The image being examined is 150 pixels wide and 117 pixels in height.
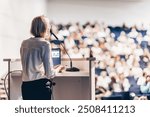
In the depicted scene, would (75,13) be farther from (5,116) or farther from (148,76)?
(5,116)

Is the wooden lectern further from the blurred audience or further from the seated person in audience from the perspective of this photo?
the seated person in audience

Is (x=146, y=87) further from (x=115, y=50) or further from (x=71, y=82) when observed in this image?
(x=71, y=82)

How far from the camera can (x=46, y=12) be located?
3.10 m

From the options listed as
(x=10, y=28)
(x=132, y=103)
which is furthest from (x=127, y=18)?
(x=132, y=103)

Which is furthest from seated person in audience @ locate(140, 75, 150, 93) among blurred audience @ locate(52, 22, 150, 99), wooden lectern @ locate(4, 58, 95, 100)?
wooden lectern @ locate(4, 58, 95, 100)

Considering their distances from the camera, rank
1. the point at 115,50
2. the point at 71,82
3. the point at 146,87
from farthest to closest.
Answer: the point at 115,50 → the point at 146,87 → the point at 71,82

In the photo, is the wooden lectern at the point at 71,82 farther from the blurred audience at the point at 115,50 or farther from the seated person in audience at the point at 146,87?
the seated person in audience at the point at 146,87

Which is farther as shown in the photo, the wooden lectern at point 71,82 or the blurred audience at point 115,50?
the blurred audience at point 115,50

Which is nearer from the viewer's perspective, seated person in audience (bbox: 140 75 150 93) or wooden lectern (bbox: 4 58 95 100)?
wooden lectern (bbox: 4 58 95 100)

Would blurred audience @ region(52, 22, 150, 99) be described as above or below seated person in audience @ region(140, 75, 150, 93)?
above

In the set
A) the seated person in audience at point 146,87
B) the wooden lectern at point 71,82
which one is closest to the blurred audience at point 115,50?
the seated person in audience at point 146,87

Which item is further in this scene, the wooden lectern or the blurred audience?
the blurred audience

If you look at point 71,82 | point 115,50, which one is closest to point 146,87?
Answer: point 115,50

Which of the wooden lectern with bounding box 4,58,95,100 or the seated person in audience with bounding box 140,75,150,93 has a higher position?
the wooden lectern with bounding box 4,58,95,100
